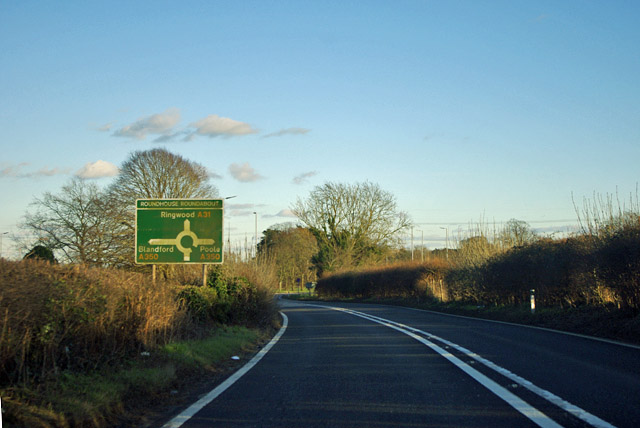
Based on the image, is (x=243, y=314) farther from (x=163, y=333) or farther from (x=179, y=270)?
(x=163, y=333)

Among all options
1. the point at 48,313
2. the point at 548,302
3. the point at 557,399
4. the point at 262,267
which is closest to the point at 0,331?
the point at 48,313

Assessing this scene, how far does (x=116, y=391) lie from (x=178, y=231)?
9.84 metres

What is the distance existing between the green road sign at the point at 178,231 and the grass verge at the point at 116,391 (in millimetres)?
6067

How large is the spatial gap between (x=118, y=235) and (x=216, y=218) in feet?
37.9

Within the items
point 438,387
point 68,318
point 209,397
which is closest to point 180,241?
point 68,318

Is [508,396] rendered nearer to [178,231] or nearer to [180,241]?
[180,241]

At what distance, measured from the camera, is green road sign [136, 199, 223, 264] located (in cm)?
1590

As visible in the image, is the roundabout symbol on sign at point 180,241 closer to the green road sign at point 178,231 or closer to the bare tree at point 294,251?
the green road sign at point 178,231

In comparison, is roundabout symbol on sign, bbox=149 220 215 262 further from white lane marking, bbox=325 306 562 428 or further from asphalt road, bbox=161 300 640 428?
white lane marking, bbox=325 306 562 428

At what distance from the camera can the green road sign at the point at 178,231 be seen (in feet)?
52.2

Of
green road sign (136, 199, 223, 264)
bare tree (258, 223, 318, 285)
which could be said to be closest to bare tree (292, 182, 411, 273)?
bare tree (258, 223, 318, 285)

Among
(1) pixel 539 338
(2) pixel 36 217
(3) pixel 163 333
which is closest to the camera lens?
(3) pixel 163 333

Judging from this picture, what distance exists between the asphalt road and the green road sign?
4.93 meters

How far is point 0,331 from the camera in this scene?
20.4ft
